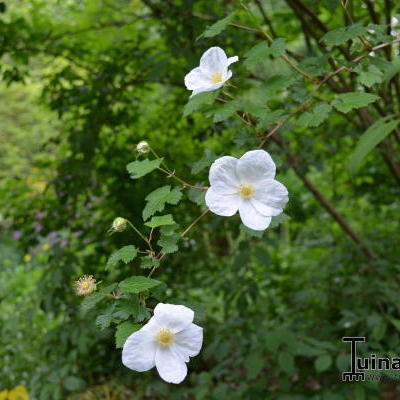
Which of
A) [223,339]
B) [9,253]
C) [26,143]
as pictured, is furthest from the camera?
[26,143]

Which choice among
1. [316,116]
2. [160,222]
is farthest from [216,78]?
[160,222]

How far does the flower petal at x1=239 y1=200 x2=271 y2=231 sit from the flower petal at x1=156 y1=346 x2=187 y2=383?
0.21 metres

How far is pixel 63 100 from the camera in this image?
184 centimetres

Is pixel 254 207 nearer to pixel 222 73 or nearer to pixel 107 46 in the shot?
pixel 222 73

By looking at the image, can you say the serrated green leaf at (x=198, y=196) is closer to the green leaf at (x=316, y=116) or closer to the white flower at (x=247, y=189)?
the white flower at (x=247, y=189)

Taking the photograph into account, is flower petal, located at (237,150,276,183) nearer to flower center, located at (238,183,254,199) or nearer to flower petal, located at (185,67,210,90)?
flower center, located at (238,183,254,199)

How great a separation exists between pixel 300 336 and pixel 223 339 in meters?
0.44

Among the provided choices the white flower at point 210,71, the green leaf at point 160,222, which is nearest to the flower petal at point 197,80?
the white flower at point 210,71

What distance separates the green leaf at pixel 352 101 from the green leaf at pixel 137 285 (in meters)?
0.43

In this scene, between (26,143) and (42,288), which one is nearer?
(42,288)

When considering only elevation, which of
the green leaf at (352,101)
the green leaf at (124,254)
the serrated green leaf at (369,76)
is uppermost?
the serrated green leaf at (369,76)

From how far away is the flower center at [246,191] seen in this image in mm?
741

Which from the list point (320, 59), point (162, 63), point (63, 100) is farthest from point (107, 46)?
point (320, 59)

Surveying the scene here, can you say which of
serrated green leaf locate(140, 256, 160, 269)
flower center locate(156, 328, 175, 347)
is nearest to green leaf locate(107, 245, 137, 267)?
serrated green leaf locate(140, 256, 160, 269)
